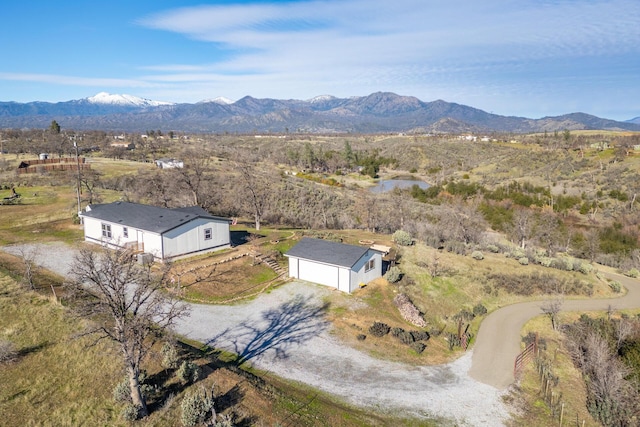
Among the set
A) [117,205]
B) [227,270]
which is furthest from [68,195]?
[227,270]

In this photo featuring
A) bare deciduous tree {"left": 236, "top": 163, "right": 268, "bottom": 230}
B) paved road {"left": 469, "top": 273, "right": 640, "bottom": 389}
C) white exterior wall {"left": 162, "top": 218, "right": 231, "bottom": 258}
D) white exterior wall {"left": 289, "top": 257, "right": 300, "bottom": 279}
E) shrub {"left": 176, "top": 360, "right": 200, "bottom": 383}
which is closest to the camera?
shrub {"left": 176, "top": 360, "right": 200, "bottom": 383}

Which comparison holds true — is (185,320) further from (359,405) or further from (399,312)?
(399,312)

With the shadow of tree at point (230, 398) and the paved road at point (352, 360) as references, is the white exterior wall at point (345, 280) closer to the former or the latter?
the paved road at point (352, 360)

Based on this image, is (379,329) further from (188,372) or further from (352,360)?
(188,372)

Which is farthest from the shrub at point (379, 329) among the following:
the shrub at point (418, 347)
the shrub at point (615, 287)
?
the shrub at point (615, 287)

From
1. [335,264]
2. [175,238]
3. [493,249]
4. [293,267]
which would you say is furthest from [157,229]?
[493,249]

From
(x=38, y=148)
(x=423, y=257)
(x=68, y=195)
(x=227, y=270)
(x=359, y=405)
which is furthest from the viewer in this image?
(x=38, y=148)

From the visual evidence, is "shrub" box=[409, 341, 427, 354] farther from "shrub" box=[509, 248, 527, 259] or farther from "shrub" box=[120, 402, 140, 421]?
"shrub" box=[509, 248, 527, 259]

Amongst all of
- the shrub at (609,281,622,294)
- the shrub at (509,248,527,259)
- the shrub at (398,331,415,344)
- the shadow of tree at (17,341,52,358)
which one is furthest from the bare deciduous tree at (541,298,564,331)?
the shadow of tree at (17,341,52,358)
